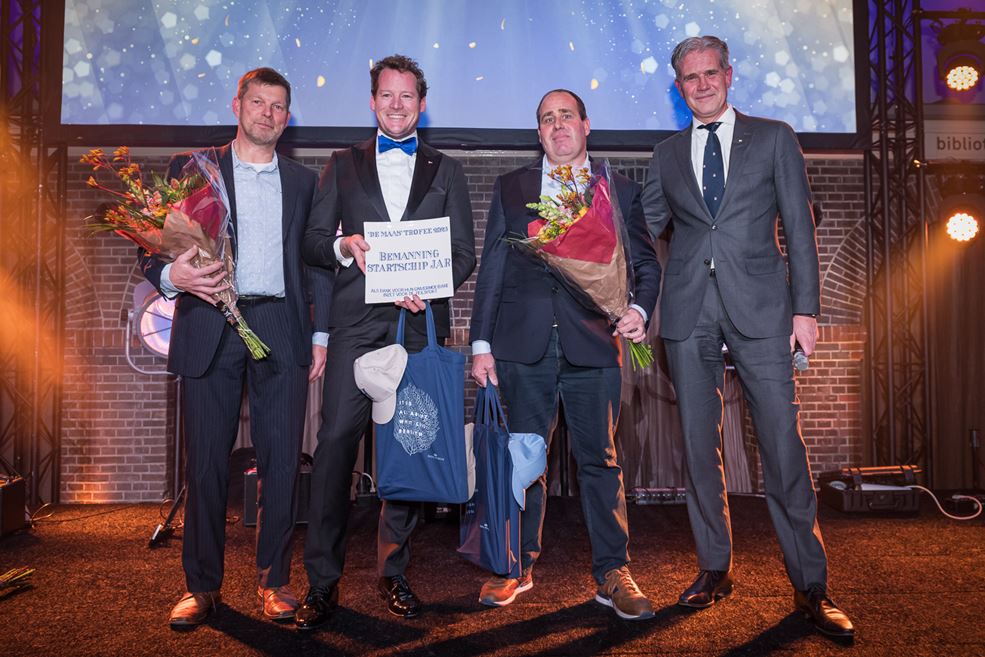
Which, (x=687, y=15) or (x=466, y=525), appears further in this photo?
(x=687, y=15)

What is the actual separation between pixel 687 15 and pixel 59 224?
5149mm

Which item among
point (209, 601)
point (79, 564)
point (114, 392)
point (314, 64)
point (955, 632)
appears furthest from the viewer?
point (114, 392)

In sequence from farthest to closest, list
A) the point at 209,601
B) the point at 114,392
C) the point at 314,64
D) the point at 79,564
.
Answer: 1. the point at 114,392
2. the point at 314,64
3. the point at 79,564
4. the point at 209,601

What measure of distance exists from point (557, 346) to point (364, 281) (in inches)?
31.8

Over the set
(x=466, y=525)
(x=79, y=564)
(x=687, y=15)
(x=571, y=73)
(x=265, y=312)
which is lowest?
(x=79, y=564)

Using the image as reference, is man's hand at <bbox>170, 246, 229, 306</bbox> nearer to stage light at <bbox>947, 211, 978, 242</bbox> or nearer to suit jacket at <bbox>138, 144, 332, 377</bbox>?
suit jacket at <bbox>138, 144, 332, 377</bbox>

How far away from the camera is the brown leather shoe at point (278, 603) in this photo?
8.40ft

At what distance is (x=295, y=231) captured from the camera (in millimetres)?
2732

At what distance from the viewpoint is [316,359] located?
9.27ft

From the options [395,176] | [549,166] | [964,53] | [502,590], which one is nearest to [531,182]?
[549,166]

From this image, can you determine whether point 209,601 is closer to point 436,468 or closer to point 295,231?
point 436,468

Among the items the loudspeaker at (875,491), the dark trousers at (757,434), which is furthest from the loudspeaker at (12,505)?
the loudspeaker at (875,491)

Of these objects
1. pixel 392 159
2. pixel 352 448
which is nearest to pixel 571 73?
pixel 392 159

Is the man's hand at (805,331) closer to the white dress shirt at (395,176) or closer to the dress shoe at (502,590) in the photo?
the dress shoe at (502,590)
